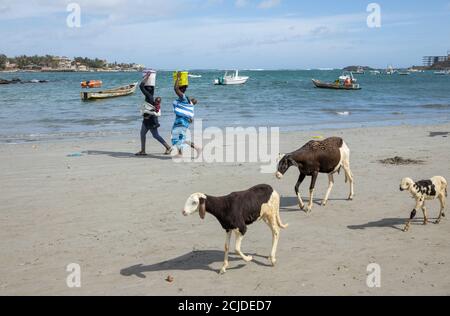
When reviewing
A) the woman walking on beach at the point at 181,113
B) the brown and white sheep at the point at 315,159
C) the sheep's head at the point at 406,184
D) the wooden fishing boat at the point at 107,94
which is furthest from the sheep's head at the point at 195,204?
the wooden fishing boat at the point at 107,94

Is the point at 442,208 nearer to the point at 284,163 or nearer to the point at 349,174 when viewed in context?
the point at 349,174

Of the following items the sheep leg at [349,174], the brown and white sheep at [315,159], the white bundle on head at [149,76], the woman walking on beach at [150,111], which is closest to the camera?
the brown and white sheep at [315,159]

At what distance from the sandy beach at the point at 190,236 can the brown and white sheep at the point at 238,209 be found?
1.72ft

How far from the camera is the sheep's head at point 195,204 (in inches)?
221

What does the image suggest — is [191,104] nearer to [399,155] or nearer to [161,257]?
[399,155]

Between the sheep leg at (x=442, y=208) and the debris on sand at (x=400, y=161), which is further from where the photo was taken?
the debris on sand at (x=400, y=161)

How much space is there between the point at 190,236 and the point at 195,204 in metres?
1.80

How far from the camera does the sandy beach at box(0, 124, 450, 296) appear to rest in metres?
5.70

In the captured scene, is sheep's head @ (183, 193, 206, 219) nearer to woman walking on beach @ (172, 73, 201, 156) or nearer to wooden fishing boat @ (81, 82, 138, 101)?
woman walking on beach @ (172, 73, 201, 156)

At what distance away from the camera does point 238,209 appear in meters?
5.81

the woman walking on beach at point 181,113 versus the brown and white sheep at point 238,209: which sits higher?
the woman walking on beach at point 181,113

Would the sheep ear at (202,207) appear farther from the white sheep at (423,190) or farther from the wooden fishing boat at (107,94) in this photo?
the wooden fishing boat at (107,94)
